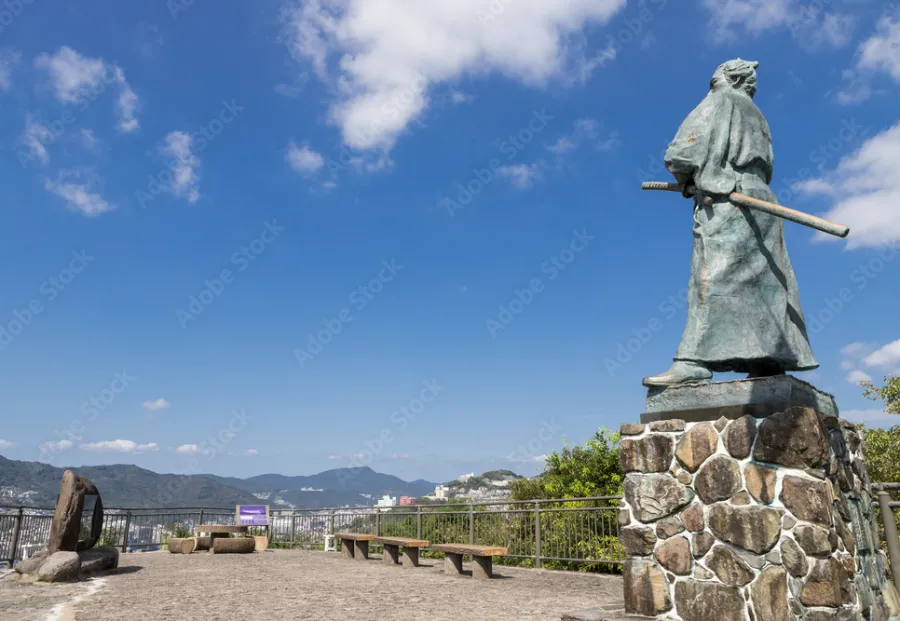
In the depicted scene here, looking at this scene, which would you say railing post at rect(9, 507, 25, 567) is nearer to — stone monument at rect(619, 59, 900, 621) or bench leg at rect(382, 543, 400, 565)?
bench leg at rect(382, 543, 400, 565)

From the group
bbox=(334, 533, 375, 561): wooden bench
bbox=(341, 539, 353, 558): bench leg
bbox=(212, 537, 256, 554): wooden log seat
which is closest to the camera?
bbox=(334, 533, 375, 561): wooden bench

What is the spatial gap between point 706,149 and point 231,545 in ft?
45.5

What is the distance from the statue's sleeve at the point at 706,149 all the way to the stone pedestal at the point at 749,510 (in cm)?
165

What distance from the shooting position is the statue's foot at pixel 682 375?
16.4 feet

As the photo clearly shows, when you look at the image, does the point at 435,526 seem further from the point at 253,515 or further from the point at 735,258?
the point at 735,258

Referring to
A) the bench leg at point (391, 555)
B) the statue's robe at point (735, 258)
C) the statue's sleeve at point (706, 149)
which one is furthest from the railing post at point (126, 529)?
the statue's sleeve at point (706, 149)

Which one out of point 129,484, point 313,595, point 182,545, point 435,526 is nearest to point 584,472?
point 435,526

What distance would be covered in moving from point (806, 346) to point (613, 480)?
842 centimetres

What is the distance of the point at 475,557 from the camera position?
31.3 ft

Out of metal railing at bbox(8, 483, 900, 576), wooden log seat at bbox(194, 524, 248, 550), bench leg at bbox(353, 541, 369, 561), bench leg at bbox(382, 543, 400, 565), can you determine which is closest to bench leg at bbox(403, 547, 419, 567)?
bench leg at bbox(382, 543, 400, 565)

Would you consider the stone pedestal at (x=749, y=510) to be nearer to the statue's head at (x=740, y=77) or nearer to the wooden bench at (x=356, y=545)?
the statue's head at (x=740, y=77)

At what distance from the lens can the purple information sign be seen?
17547 millimetres

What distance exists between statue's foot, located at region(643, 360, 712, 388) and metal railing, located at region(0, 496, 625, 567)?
14.9 ft

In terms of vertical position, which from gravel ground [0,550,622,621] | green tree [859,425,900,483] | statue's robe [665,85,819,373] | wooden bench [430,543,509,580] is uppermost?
statue's robe [665,85,819,373]
